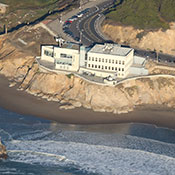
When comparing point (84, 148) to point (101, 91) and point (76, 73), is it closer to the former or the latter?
point (101, 91)

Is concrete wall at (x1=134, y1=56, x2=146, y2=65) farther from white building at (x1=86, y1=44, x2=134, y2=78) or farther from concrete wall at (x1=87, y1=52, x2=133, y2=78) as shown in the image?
concrete wall at (x1=87, y1=52, x2=133, y2=78)

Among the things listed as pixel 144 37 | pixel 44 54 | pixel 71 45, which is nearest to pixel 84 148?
pixel 71 45

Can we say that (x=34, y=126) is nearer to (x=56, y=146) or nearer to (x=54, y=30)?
(x=56, y=146)

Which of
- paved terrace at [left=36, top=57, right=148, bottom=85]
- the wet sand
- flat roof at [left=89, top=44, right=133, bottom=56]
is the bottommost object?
the wet sand

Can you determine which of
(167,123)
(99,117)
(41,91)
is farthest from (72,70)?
(167,123)

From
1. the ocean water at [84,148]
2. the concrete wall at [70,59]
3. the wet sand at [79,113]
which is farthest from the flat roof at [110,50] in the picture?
the ocean water at [84,148]

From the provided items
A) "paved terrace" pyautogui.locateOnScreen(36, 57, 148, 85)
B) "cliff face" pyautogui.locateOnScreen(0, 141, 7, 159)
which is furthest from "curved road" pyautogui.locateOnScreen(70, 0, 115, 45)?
"cliff face" pyautogui.locateOnScreen(0, 141, 7, 159)
